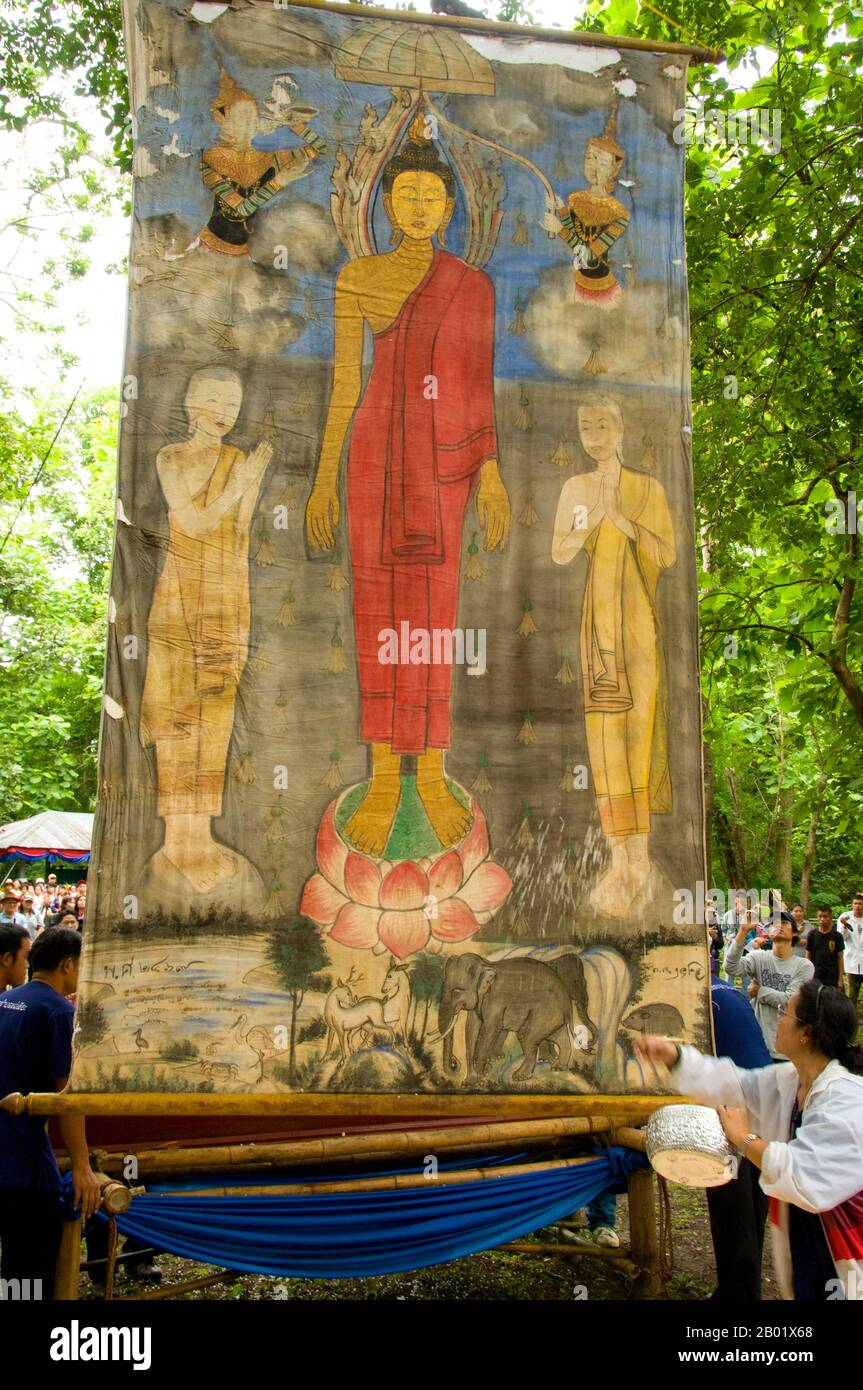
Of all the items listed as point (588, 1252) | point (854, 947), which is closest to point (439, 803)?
point (588, 1252)

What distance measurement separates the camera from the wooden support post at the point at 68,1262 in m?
5.34

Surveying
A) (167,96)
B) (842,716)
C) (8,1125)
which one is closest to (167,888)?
(8,1125)

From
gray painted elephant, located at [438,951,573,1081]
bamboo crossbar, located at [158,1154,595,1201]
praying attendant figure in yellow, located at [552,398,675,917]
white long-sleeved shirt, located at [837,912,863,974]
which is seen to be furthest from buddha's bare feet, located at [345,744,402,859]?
white long-sleeved shirt, located at [837,912,863,974]

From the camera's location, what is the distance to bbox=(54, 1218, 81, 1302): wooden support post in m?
5.34

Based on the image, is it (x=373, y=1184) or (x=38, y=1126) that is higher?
(x=38, y=1126)

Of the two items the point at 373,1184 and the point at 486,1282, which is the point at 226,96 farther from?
the point at 486,1282

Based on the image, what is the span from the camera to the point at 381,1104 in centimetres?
580

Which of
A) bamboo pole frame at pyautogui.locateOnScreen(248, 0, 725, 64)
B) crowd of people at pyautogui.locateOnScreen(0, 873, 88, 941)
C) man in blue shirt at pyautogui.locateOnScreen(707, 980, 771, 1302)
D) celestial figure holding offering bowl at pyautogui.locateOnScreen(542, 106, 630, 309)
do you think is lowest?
man in blue shirt at pyautogui.locateOnScreen(707, 980, 771, 1302)

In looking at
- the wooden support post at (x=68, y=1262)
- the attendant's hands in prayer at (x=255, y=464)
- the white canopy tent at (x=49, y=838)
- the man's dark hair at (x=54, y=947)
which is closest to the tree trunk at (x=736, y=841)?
the white canopy tent at (x=49, y=838)

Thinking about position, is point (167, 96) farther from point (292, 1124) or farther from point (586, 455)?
point (292, 1124)

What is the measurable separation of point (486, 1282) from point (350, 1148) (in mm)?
2094

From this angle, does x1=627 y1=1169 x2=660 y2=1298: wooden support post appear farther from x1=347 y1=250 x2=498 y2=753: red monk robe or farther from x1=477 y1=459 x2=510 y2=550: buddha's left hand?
x1=477 y1=459 x2=510 y2=550: buddha's left hand

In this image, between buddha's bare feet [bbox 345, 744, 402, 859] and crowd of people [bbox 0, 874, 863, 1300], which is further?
buddha's bare feet [bbox 345, 744, 402, 859]

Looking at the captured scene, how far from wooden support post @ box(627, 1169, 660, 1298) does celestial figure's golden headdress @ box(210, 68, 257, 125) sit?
6.75 metres
